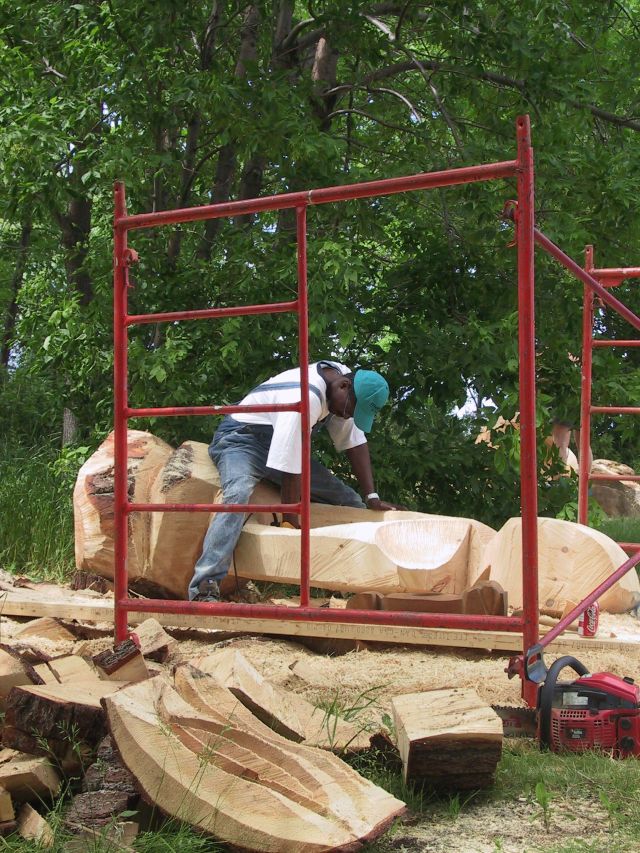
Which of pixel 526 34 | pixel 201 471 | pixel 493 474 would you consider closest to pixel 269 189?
pixel 526 34

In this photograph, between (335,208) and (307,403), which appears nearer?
(307,403)

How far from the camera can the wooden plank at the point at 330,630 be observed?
432 centimetres

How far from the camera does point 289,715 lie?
2965mm

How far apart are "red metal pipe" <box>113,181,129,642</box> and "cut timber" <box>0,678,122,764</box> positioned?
3.82ft

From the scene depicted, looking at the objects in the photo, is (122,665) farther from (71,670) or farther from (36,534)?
(36,534)

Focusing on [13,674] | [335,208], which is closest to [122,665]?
[13,674]

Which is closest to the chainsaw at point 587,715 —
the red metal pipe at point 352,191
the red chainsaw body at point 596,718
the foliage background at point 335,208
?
the red chainsaw body at point 596,718

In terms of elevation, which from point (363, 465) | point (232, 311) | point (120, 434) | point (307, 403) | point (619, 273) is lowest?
point (363, 465)

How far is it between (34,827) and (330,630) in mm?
2371

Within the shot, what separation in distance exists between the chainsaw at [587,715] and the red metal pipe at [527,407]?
0.08 metres

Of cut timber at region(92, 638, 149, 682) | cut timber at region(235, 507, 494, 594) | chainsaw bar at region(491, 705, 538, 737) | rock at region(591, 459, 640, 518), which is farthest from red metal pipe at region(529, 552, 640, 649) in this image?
rock at region(591, 459, 640, 518)

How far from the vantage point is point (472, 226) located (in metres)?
7.23

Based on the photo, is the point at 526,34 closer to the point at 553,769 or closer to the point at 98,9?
the point at 98,9

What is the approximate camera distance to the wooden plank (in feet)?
14.2
